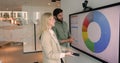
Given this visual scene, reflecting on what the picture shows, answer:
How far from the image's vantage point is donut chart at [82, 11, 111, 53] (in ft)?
5.39

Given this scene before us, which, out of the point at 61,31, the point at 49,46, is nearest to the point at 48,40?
the point at 49,46

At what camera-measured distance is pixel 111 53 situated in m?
1.58

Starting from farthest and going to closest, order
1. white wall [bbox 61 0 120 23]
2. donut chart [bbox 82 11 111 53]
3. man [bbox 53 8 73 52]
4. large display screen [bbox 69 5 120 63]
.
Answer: man [bbox 53 8 73 52] → white wall [bbox 61 0 120 23] → donut chart [bbox 82 11 111 53] → large display screen [bbox 69 5 120 63]

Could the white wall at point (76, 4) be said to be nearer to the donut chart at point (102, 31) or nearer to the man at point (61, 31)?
the donut chart at point (102, 31)

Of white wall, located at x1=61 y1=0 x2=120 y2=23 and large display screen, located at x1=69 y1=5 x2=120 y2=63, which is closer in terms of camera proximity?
large display screen, located at x1=69 y1=5 x2=120 y2=63

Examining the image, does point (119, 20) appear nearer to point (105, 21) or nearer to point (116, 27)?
point (116, 27)

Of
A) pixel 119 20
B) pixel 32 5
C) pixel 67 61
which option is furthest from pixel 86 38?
pixel 32 5

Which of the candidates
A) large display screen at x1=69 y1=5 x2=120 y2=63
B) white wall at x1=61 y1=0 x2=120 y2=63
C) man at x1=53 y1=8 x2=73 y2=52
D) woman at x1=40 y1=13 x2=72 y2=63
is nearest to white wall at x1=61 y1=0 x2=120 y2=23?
white wall at x1=61 y1=0 x2=120 y2=63

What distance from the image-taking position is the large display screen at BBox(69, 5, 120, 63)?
1.50 metres

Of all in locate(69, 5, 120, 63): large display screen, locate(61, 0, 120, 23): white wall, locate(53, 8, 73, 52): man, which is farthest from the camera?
locate(53, 8, 73, 52): man

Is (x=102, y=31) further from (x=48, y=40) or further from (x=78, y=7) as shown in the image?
(x=78, y=7)

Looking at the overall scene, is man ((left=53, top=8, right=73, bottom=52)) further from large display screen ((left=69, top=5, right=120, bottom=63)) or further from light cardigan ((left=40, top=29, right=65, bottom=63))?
light cardigan ((left=40, top=29, right=65, bottom=63))

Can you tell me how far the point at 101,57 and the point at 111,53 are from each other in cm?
22

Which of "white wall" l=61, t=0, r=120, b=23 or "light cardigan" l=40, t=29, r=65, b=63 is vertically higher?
"white wall" l=61, t=0, r=120, b=23
